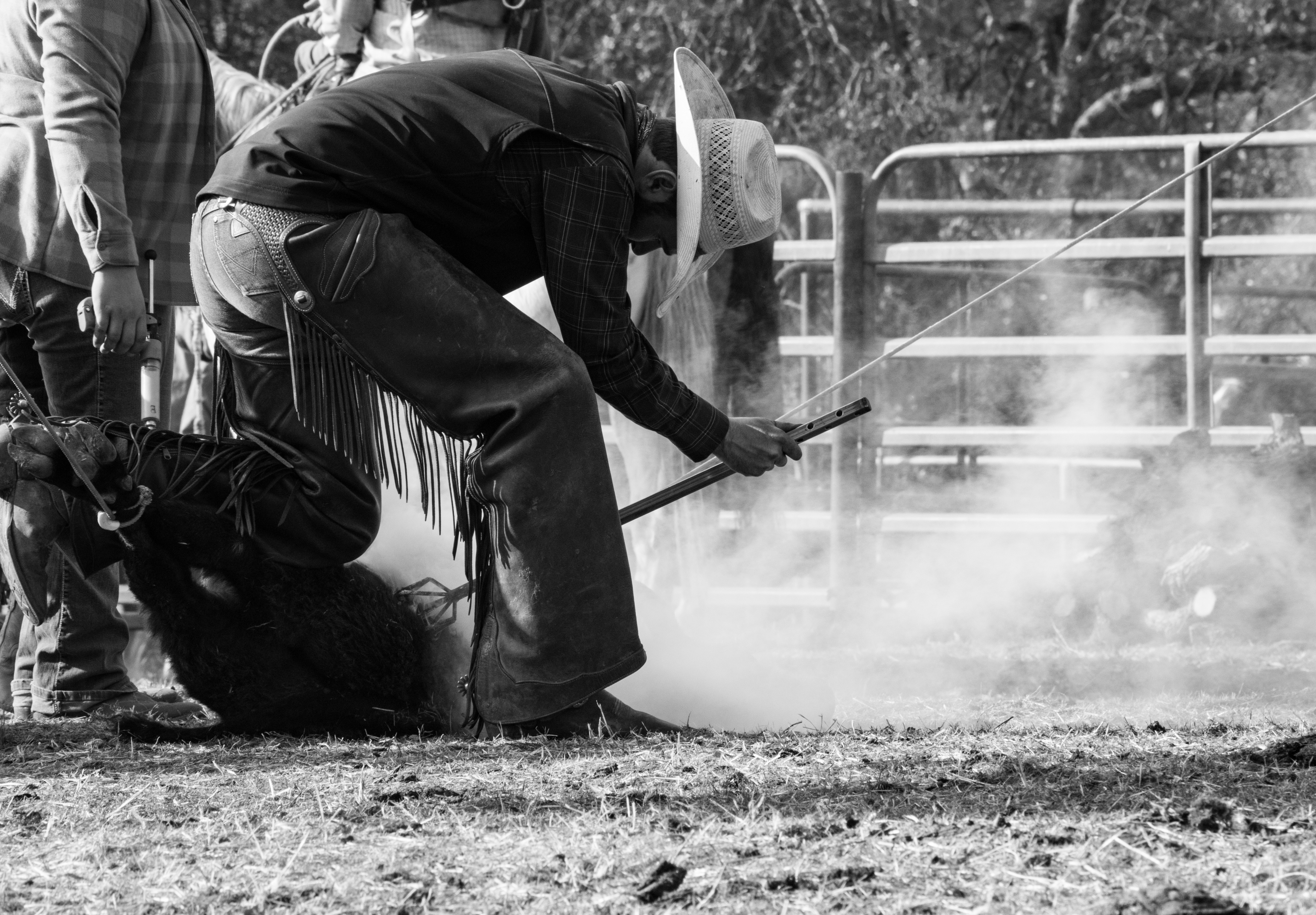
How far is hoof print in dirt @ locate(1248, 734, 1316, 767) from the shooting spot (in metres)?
2.86

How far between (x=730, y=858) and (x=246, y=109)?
4.79 metres

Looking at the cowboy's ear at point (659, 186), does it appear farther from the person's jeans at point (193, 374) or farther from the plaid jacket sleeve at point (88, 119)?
the person's jeans at point (193, 374)

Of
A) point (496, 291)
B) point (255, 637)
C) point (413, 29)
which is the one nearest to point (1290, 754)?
point (496, 291)

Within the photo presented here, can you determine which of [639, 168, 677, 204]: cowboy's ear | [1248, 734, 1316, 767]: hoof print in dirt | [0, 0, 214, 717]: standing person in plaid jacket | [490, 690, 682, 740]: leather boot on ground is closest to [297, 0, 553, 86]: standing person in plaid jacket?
[0, 0, 214, 717]: standing person in plaid jacket

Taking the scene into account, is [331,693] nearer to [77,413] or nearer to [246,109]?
[77,413]

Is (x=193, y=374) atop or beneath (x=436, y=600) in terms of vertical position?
atop

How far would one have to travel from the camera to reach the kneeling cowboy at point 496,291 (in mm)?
3264

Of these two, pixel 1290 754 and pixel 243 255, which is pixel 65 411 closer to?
pixel 243 255

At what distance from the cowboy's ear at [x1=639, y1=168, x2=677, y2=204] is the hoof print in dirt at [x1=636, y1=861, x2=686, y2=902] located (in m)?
1.65

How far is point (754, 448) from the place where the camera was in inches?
142

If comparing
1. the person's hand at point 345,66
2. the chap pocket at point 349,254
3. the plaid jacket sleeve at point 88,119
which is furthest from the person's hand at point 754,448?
the person's hand at point 345,66

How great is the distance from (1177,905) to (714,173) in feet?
6.27

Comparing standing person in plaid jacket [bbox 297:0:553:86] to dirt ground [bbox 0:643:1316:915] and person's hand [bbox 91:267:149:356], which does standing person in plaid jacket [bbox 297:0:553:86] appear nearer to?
person's hand [bbox 91:267:149:356]

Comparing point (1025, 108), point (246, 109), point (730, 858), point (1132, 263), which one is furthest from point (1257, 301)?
point (730, 858)
